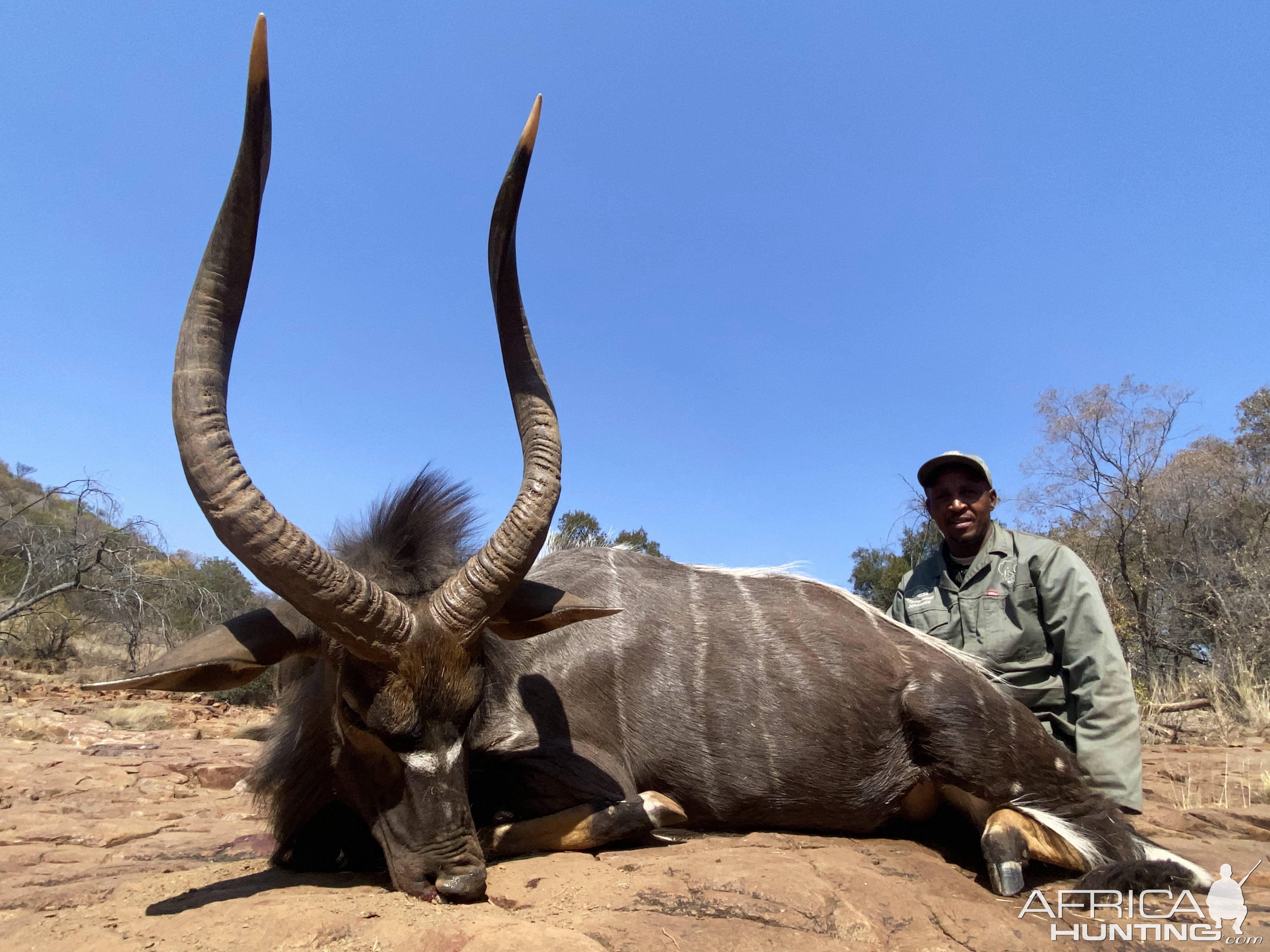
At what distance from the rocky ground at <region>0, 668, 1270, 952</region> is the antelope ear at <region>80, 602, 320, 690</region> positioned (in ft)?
2.40

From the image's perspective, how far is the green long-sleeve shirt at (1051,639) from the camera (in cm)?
396

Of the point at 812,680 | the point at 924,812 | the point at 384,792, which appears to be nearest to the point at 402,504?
the point at 384,792

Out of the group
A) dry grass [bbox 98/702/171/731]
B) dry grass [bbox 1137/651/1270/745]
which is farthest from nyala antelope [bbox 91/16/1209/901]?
dry grass [bbox 98/702/171/731]

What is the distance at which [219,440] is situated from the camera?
9.34ft

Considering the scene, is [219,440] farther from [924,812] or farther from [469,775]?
[924,812]

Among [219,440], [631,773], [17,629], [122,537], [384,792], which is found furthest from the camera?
[17,629]

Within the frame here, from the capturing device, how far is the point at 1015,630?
14.2 feet

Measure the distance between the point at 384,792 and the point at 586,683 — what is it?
1161 millimetres

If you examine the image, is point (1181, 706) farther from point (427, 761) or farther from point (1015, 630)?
point (427, 761)

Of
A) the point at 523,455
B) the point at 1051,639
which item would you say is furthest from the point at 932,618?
the point at 523,455

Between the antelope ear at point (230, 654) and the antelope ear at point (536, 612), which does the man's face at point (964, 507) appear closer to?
the antelope ear at point (536, 612)

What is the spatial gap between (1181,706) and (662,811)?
24.1 feet

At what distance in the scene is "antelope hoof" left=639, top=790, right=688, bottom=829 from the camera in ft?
12.0

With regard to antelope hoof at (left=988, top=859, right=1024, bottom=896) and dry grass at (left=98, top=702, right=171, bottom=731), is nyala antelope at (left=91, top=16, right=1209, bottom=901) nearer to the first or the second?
antelope hoof at (left=988, top=859, right=1024, bottom=896)
